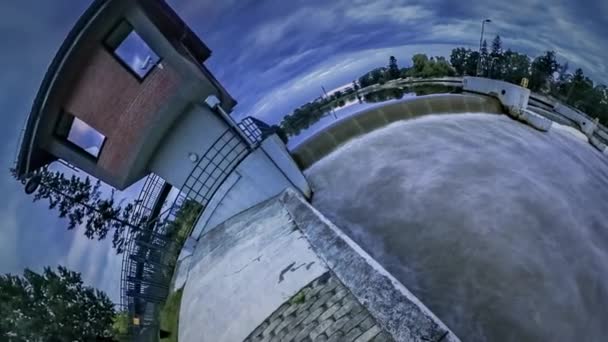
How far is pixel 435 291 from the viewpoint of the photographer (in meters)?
2.95

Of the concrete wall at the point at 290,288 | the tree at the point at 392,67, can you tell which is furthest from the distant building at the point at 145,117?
the tree at the point at 392,67

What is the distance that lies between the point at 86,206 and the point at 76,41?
198 cm

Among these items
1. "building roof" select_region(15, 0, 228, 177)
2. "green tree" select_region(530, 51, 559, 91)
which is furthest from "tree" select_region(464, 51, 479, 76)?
"building roof" select_region(15, 0, 228, 177)

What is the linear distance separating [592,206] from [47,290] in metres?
5.83

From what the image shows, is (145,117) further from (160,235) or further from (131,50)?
(160,235)

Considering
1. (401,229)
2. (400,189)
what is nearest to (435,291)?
(401,229)

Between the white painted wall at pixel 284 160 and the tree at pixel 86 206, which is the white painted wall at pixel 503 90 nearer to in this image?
the white painted wall at pixel 284 160

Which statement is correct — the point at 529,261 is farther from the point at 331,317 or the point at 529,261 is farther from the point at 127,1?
the point at 127,1

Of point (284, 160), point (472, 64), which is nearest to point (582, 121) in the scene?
point (472, 64)

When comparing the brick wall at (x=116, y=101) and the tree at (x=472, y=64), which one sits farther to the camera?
the tree at (x=472, y=64)

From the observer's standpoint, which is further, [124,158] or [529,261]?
[124,158]

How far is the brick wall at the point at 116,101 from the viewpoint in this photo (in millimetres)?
4492

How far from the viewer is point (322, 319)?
9.23 feet

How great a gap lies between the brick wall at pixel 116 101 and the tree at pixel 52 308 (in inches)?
56.7
